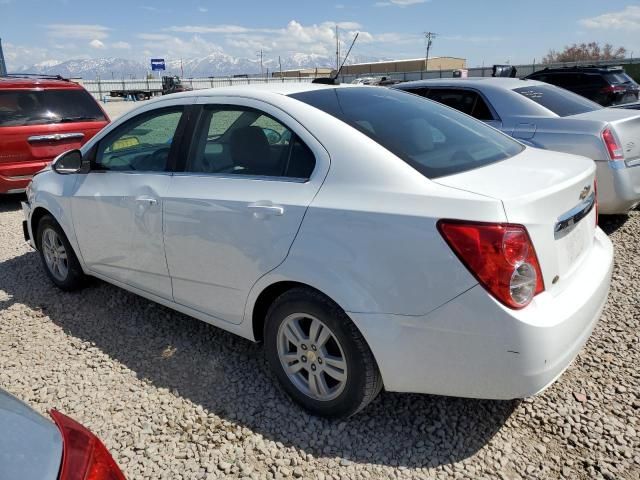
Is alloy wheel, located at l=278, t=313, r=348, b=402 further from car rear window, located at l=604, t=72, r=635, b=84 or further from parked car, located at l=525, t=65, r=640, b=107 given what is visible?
car rear window, located at l=604, t=72, r=635, b=84

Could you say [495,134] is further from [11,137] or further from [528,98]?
[11,137]

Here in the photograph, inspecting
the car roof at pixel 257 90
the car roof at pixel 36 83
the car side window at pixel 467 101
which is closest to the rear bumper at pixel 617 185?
the car side window at pixel 467 101

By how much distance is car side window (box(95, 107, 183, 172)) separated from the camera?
10.7 feet

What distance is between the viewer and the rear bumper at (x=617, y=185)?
486 centimetres

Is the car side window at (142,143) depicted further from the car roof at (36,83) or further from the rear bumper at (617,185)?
the car roof at (36,83)

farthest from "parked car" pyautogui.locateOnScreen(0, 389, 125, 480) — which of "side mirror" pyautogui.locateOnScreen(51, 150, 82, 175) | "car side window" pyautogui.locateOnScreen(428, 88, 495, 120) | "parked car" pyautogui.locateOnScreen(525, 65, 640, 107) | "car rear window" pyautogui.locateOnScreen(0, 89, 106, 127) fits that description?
"parked car" pyautogui.locateOnScreen(525, 65, 640, 107)

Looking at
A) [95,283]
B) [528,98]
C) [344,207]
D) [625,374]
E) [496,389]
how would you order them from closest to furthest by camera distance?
[496,389]
[344,207]
[625,374]
[95,283]
[528,98]

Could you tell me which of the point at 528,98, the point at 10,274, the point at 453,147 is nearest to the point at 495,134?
the point at 453,147

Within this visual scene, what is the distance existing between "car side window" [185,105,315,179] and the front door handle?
0.19 m

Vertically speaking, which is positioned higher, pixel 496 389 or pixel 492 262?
pixel 492 262

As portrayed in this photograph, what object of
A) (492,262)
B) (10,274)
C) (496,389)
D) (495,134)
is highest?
(495,134)

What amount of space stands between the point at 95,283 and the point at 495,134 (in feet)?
11.5

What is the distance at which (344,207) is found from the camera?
7.53ft

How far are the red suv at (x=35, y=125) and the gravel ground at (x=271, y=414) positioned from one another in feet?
13.0
